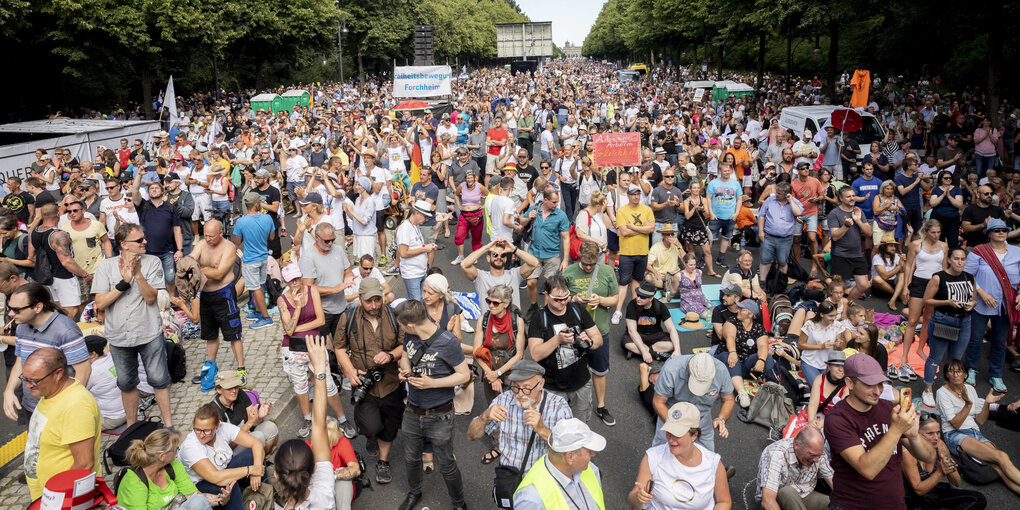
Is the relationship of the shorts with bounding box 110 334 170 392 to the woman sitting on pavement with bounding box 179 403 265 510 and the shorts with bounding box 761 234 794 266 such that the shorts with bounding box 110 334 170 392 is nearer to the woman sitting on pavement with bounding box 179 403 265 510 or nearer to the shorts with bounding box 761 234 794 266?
the woman sitting on pavement with bounding box 179 403 265 510

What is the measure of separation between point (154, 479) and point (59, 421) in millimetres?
681

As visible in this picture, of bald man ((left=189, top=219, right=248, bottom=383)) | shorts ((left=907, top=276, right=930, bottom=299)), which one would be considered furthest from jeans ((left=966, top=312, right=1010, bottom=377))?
bald man ((left=189, top=219, right=248, bottom=383))

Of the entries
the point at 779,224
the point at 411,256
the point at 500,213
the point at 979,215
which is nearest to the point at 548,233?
the point at 500,213

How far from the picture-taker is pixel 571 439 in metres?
3.59

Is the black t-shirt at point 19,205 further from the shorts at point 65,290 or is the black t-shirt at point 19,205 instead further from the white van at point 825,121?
the white van at point 825,121

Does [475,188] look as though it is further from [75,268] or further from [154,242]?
[75,268]

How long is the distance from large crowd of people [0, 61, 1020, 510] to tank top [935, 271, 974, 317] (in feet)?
0.08

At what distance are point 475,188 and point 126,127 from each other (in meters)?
17.3

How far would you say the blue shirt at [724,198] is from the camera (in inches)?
457

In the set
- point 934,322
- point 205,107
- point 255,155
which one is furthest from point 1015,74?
point 205,107

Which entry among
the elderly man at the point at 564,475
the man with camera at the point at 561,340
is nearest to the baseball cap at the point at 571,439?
the elderly man at the point at 564,475

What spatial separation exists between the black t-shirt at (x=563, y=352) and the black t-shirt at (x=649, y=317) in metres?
1.98

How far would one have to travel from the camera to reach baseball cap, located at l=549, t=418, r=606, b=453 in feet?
11.8

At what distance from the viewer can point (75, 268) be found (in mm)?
7855
